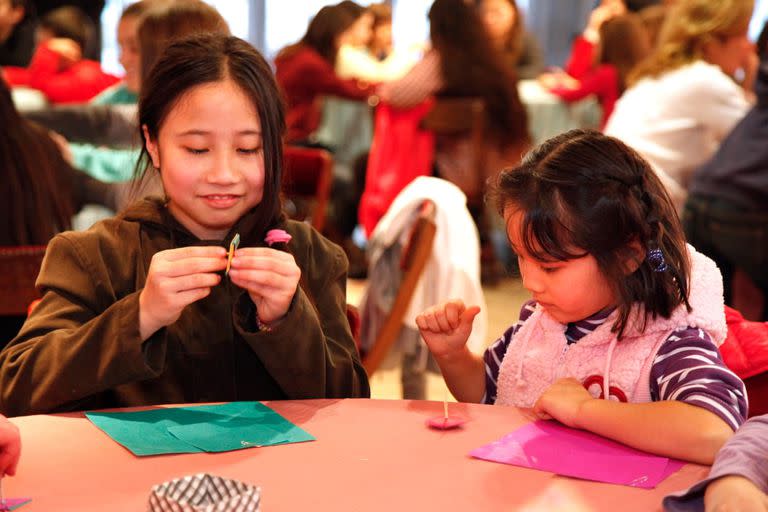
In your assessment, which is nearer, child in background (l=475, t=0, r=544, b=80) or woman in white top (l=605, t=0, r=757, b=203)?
woman in white top (l=605, t=0, r=757, b=203)

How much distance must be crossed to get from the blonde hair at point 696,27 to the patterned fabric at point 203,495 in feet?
10.9

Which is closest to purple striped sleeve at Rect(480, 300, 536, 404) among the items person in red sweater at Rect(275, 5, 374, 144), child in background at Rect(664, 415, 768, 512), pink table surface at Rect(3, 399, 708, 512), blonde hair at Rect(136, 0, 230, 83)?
pink table surface at Rect(3, 399, 708, 512)

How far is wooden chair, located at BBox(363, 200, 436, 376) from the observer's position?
8.29 feet

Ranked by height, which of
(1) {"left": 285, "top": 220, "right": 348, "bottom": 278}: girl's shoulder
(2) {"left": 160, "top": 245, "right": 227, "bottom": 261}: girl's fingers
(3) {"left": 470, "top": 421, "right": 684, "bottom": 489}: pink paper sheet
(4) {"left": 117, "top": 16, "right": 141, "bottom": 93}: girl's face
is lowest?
(3) {"left": 470, "top": 421, "right": 684, "bottom": 489}: pink paper sheet

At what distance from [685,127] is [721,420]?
2.85 metres

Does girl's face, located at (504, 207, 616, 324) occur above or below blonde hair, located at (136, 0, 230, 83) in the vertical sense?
below

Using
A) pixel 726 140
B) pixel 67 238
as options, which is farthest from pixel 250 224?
pixel 726 140

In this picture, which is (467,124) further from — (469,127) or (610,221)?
(610,221)

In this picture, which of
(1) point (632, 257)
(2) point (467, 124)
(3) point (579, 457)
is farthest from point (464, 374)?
(2) point (467, 124)

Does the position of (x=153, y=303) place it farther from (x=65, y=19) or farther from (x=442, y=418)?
(x=65, y=19)

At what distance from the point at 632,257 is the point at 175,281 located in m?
0.65

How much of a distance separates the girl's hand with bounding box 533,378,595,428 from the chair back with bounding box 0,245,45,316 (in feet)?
3.60

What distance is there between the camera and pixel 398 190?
575cm

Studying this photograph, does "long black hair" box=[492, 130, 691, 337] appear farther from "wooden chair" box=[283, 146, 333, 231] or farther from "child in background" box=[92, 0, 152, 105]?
"wooden chair" box=[283, 146, 333, 231]
